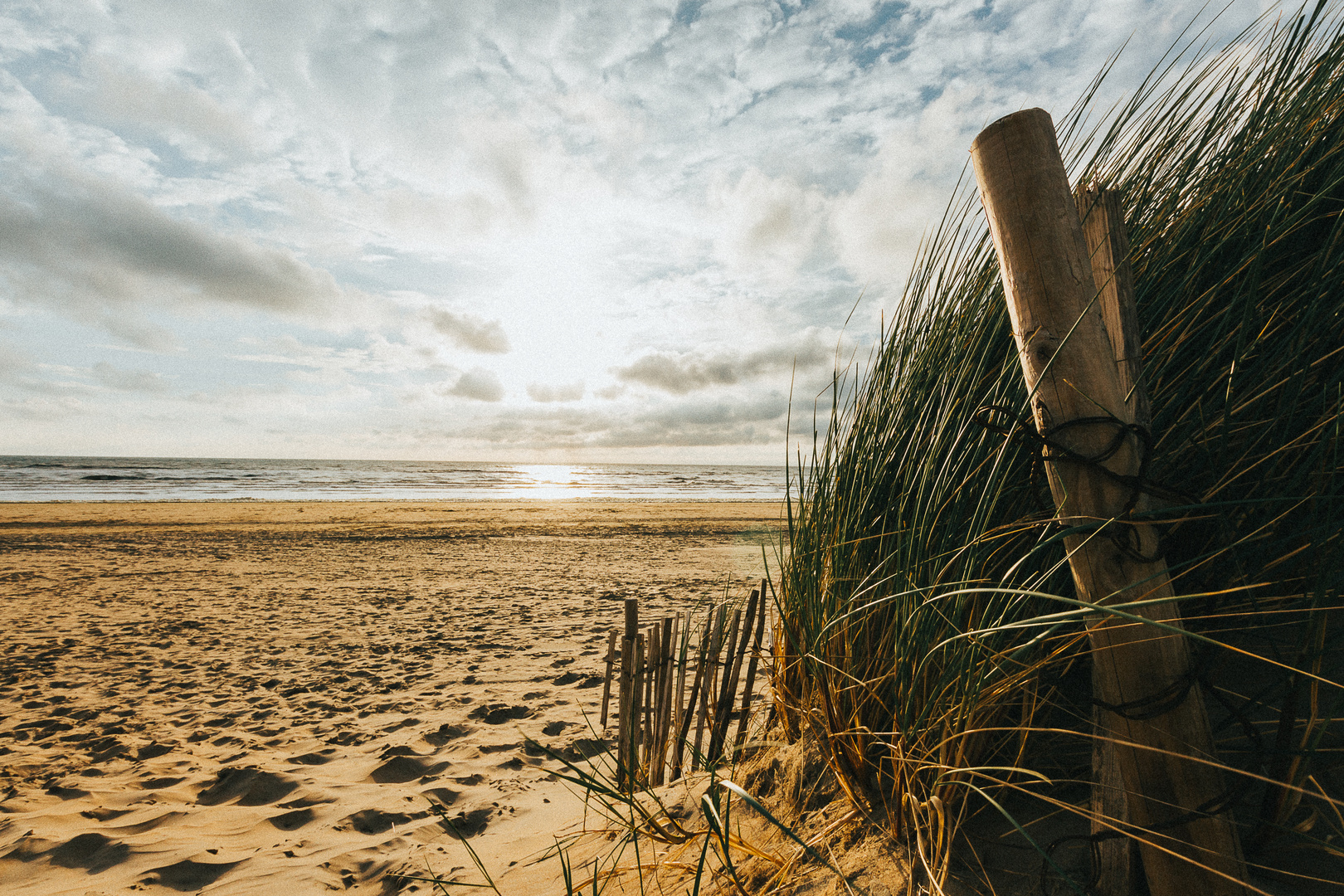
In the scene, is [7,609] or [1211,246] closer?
[1211,246]


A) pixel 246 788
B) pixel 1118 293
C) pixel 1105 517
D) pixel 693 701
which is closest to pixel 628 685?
pixel 693 701

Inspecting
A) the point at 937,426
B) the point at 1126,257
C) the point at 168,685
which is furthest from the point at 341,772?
the point at 1126,257

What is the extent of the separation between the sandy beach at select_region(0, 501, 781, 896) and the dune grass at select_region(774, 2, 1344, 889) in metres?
1.87

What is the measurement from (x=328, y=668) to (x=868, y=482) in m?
5.17

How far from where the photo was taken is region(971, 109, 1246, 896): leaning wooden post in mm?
1275

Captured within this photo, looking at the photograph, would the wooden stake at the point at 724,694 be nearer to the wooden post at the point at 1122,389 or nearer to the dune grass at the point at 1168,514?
the dune grass at the point at 1168,514

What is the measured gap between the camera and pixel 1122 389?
138 cm

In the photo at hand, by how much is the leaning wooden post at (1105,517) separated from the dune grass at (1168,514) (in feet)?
0.25

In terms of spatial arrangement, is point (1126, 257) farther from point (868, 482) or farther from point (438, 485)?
point (438, 485)

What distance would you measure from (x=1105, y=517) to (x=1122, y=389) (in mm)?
321

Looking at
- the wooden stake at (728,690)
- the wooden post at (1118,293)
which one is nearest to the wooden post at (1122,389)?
the wooden post at (1118,293)

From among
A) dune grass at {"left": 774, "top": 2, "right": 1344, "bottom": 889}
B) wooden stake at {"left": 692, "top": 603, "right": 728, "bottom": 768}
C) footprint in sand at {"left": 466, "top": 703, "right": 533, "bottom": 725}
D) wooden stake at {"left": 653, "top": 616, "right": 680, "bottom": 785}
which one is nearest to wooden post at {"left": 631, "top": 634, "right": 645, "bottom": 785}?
wooden stake at {"left": 653, "top": 616, "right": 680, "bottom": 785}

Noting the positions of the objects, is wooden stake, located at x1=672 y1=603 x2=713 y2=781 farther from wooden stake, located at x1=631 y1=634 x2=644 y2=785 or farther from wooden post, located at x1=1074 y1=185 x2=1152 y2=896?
wooden post, located at x1=1074 y1=185 x2=1152 y2=896

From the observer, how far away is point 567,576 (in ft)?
30.9
